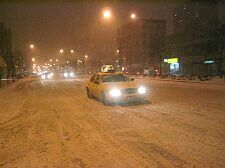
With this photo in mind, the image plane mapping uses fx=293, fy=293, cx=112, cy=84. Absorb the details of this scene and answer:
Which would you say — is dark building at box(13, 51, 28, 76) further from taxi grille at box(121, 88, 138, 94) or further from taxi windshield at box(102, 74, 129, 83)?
taxi grille at box(121, 88, 138, 94)

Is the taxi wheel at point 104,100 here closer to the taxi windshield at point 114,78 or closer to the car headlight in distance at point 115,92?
the car headlight in distance at point 115,92

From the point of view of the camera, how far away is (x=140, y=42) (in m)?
102

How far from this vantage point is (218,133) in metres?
7.76

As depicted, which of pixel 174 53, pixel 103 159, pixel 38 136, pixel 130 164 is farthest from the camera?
pixel 174 53

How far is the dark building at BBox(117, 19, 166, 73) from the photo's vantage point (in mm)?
83750

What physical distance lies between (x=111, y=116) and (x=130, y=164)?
5445mm

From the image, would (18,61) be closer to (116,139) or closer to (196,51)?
(196,51)

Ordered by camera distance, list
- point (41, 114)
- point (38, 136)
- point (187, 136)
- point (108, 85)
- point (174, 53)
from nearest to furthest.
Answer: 1. point (187, 136)
2. point (38, 136)
3. point (41, 114)
4. point (108, 85)
5. point (174, 53)

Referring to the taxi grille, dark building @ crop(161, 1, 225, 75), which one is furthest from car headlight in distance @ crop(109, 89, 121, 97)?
dark building @ crop(161, 1, 225, 75)

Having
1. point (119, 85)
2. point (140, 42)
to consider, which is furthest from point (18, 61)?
point (119, 85)

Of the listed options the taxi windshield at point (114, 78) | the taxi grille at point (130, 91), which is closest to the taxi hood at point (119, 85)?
the taxi grille at point (130, 91)

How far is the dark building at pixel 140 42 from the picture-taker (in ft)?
275

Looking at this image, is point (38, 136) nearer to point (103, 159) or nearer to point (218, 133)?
point (103, 159)

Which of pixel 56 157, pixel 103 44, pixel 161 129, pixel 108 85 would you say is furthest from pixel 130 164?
pixel 103 44
